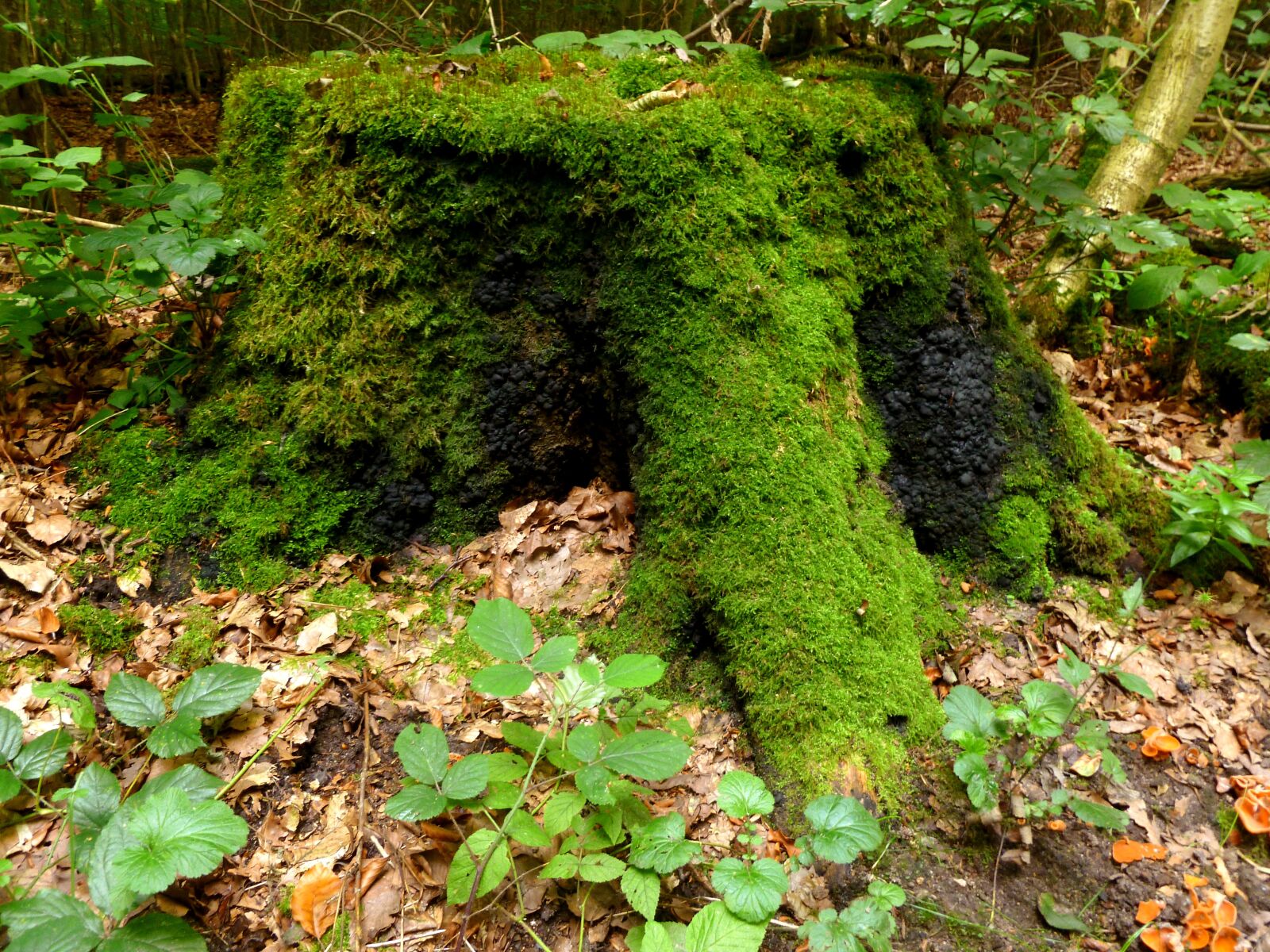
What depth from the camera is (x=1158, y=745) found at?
2576mm

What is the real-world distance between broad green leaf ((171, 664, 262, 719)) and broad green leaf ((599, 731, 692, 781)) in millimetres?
1125

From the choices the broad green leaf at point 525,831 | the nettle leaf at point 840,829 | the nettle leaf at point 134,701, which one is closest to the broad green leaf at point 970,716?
the nettle leaf at point 840,829

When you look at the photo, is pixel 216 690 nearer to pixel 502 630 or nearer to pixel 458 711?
pixel 458 711

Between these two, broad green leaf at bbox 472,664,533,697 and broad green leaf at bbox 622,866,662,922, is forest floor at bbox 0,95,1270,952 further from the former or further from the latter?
broad green leaf at bbox 472,664,533,697

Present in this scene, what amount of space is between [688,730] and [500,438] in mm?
1515

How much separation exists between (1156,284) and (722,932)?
150 inches

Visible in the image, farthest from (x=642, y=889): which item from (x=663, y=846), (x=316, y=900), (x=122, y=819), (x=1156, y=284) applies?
(x=1156, y=284)

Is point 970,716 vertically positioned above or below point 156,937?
above

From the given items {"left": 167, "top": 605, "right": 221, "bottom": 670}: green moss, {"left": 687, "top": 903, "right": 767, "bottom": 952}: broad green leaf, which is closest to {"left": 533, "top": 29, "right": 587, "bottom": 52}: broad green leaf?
{"left": 167, "top": 605, "right": 221, "bottom": 670}: green moss

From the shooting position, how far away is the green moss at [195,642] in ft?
8.12

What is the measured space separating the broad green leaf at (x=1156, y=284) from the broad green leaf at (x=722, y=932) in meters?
3.61

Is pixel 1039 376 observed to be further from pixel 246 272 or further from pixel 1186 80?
pixel 246 272

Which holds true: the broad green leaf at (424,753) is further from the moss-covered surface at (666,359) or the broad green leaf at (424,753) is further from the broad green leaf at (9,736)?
the broad green leaf at (9,736)

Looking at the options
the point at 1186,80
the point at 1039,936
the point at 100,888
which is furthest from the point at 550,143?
the point at 1186,80
